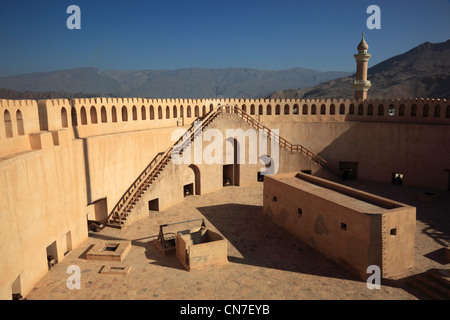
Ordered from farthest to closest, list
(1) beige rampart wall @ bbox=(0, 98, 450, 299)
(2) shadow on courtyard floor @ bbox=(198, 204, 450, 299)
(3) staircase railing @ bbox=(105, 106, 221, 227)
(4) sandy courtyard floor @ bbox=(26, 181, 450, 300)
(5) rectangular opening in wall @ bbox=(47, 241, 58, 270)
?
1. (3) staircase railing @ bbox=(105, 106, 221, 227)
2. (5) rectangular opening in wall @ bbox=(47, 241, 58, 270)
3. (2) shadow on courtyard floor @ bbox=(198, 204, 450, 299)
4. (4) sandy courtyard floor @ bbox=(26, 181, 450, 300)
5. (1) beige rampart wall @ bbox=(0, 98, 450, 299)

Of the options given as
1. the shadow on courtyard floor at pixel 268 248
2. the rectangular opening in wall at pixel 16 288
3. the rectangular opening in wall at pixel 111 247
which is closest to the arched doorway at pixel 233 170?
the shadow on courtyard floor at pixel 268 248

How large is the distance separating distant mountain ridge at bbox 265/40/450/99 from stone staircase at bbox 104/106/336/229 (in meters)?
53.9

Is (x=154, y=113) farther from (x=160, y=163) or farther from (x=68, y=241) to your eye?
(x=68, y=241)

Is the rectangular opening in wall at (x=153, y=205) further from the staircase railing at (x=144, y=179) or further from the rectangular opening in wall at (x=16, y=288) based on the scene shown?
the rectangular opening in wall at (x=16, y=288)

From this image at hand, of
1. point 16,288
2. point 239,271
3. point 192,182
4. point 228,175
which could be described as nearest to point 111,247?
point 16,288

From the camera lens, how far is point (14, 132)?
→ 36.6 ft

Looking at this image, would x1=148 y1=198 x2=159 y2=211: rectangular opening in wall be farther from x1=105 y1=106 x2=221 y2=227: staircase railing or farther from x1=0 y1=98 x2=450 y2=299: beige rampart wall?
x1=105 y1=106 x2=221 y2=227: staircase railing

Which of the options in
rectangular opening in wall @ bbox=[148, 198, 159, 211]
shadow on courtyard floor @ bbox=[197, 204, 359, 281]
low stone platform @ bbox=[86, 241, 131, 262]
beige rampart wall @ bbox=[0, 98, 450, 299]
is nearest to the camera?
beige rampart wall @ bbox=[0, 98, 450, 299]

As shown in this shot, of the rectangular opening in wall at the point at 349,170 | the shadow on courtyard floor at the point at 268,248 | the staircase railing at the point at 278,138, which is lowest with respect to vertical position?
the shadow on courtyard floor at the point at 268,248

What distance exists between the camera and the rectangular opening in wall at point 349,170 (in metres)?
24.7

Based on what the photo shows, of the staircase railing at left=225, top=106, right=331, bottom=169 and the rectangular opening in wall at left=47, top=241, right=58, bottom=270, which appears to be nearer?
the rectangular opening in wall at left=47, top=241, right=58, bottom=270

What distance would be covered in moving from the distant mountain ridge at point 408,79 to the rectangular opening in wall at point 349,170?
5105 centimetres

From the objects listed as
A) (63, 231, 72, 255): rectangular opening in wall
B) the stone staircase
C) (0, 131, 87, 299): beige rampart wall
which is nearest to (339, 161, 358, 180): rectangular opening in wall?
the stone staircase

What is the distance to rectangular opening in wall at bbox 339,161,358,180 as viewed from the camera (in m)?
24.7
